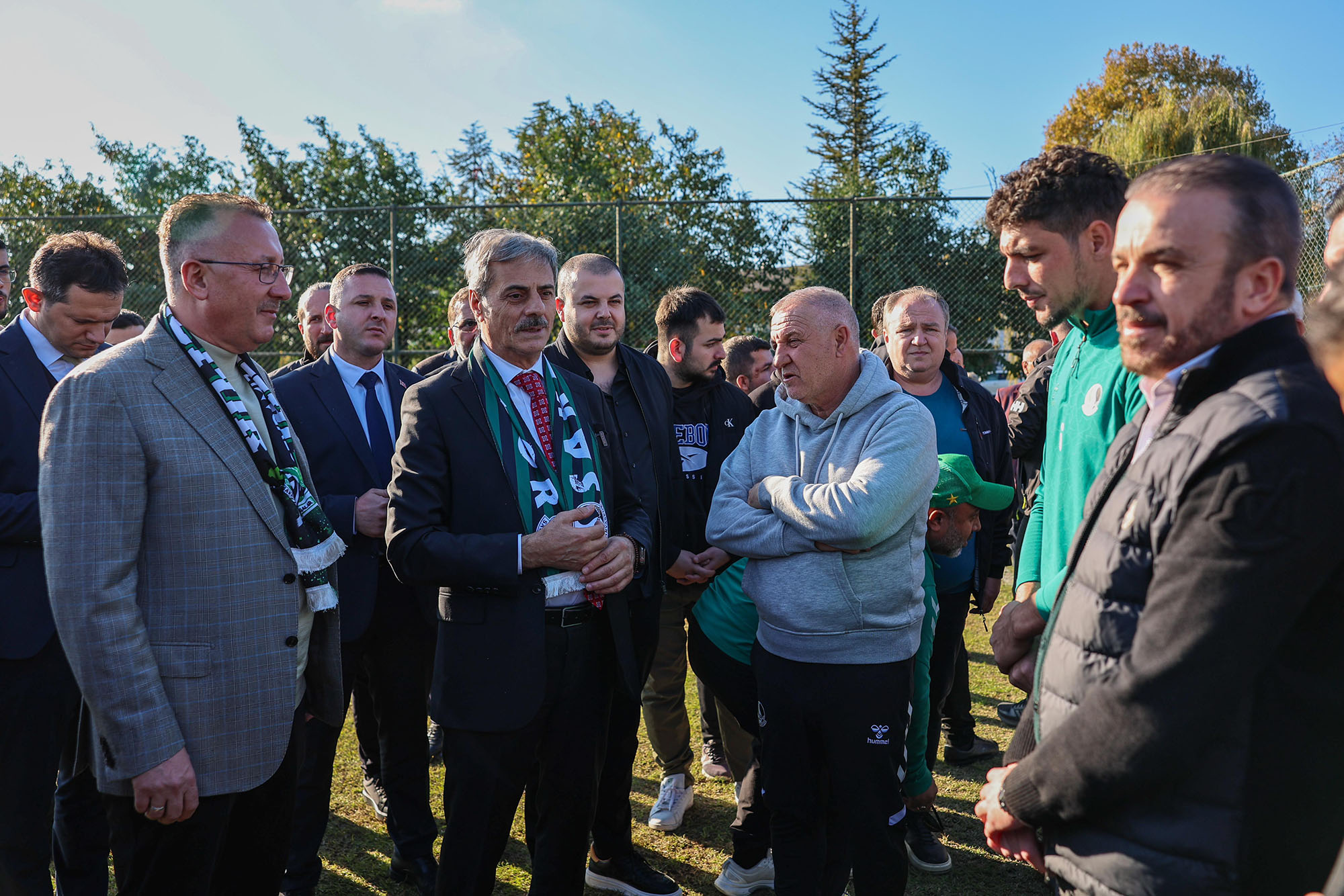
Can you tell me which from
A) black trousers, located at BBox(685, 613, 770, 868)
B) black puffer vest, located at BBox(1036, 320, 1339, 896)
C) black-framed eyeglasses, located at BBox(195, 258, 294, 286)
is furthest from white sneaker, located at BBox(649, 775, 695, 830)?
black-framed eyeglasses, located at BBox(195, 258, 294, 286)

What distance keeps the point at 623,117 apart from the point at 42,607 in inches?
737

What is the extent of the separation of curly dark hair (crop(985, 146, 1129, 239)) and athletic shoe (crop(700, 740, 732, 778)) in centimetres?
321

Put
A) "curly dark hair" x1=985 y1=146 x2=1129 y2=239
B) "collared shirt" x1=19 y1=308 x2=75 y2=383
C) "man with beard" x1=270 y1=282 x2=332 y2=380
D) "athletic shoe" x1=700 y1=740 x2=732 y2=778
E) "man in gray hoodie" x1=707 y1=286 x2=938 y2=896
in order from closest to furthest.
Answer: "curly dark hair" x1=985 y1=146 x2=1129 y2=239
"man in gray hoodie" x1=707 y1=286 x2=938 y2=896
"collared shirt" x1=19 y1=308 x2=75 y2=383
"athletic shoe" x1=700 y1=740 x2=732 y2=778
"man with beard" x1=270 y1=282 x2=332 y2=380

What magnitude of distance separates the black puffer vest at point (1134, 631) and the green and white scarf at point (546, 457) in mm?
1444

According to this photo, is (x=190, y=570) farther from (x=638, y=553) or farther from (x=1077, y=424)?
(x=1077, y=424)

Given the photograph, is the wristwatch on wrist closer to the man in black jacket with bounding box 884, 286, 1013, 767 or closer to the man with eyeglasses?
the man in black jacket with bounding box 884, 286, 1013, 767

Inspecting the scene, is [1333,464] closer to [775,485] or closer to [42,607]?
[775,485]

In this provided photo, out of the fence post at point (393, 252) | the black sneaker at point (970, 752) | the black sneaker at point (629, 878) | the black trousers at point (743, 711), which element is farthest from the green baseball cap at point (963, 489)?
the fence post at point (393, 252)

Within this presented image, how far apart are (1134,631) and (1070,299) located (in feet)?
3.72

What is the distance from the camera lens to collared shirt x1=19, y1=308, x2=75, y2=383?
3062 mm

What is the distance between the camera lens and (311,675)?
8.25 ft

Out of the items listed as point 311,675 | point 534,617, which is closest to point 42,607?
point 311,675

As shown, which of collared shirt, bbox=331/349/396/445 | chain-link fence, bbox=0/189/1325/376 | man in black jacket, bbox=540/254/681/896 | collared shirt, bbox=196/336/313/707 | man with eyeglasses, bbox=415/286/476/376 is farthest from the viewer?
chain-link fence, bbox=0/189/1325/376

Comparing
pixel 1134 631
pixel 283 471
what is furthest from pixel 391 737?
pixel 1134 631
